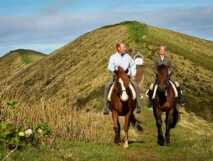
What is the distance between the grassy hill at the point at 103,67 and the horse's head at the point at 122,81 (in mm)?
30613

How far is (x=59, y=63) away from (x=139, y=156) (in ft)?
203

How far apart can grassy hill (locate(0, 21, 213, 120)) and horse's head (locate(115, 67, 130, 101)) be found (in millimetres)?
30613

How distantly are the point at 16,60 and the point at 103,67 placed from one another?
47.8 m

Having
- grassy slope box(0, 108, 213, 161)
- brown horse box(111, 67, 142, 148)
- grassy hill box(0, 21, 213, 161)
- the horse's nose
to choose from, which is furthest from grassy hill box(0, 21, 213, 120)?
grassy slope box(0, 108, 213, 161)

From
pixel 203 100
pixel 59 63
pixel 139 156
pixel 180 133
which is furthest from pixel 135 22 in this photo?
pixel 139 156

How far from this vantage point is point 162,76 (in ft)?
70.2

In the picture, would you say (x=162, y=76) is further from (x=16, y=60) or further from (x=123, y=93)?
(x=16, y=60)

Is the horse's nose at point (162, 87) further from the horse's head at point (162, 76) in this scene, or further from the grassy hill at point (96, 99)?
the grassy hill at point (96, 99)

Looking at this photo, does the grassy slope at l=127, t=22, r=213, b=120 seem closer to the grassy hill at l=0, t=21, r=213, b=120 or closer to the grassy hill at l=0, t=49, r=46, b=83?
the grassy hill at l=0, t=21, r=213, b=120

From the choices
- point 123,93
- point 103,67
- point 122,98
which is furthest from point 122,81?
point 103,67

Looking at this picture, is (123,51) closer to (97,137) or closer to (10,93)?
(10,93)

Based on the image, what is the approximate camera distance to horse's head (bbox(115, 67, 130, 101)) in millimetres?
20516

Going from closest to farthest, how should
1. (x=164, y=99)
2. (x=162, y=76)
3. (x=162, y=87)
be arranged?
(x=162, y=76) < (x=162, y=87) < (x=164, y=99)

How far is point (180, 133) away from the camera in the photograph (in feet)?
120
